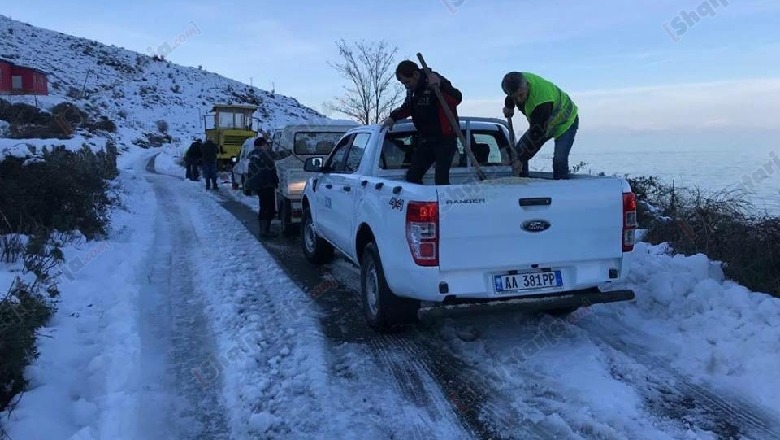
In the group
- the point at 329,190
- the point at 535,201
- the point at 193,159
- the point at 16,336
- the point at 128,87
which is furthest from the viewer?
the point at 128,87

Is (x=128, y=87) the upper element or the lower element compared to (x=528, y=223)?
upper

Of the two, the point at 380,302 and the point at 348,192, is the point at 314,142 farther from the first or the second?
the point at 380,302

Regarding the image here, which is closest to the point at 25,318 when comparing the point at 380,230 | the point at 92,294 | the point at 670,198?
the point at 92,294

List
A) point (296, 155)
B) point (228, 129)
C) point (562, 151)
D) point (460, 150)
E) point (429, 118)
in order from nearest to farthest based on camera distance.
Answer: point (429, 118) < point (562, 151) < point (460, 150) < point (296, 155) < point (228, 129)

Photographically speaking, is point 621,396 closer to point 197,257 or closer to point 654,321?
point 654,321

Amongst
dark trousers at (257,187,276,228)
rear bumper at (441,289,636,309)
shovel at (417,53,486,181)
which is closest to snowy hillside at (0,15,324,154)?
dark trousers at (257,187,276,228)

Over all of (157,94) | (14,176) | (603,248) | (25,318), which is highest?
(157,94)

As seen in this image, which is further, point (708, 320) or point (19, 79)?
point (19, 79)

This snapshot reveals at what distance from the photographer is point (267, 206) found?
10734 millimetres

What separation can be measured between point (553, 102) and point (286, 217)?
6.17 m

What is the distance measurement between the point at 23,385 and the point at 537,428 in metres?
3.21

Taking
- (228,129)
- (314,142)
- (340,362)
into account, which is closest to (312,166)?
(340,362)

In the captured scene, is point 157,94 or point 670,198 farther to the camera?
point 157,94

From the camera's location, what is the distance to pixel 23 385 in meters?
3.68
